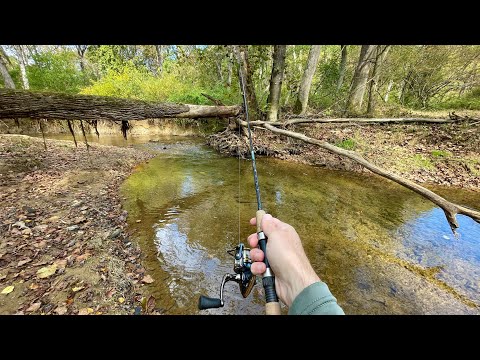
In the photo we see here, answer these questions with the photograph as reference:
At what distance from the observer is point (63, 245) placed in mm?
3768

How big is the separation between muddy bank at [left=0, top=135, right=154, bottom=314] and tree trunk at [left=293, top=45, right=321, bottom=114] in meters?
8.86

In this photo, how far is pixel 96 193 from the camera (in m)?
5.78

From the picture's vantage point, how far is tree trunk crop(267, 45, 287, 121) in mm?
10445

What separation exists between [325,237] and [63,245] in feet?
15.1

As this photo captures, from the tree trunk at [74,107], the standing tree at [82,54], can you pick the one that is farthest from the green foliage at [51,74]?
the tree trunk at [74,107]

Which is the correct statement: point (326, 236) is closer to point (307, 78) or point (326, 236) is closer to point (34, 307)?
point (34, 307)

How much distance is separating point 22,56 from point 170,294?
2129cm

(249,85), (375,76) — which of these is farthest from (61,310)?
(375,76)

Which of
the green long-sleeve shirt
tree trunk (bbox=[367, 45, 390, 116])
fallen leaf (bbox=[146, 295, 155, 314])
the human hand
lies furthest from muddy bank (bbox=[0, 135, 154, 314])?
tree trunk (bbox=[367, 45, 390, 116])

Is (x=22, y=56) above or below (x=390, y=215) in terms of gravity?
above

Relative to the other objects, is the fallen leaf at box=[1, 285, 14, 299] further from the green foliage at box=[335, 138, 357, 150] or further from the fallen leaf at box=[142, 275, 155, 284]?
the green foliage at box=[335, 138, 357, 150]

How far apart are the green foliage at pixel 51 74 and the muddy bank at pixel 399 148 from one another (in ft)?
55.1
